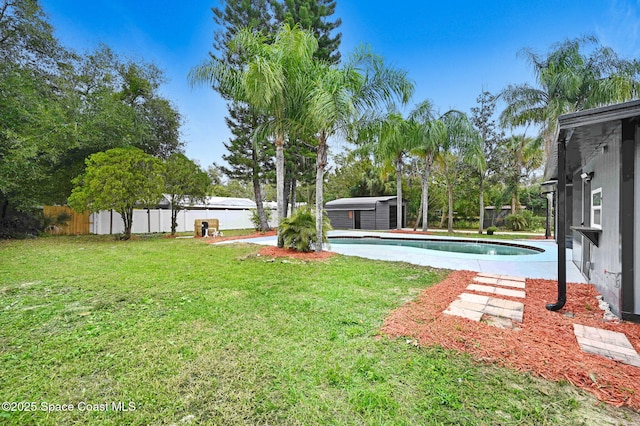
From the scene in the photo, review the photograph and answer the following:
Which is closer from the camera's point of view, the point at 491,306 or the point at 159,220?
the point at 491,306

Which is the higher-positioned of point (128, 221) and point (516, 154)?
point (516, 154)

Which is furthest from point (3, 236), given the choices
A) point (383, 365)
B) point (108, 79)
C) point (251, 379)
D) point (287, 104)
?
point (383, 365)

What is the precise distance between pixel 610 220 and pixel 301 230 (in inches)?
243

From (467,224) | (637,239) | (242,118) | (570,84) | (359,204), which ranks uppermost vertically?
(242,118)

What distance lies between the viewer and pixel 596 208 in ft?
13.7

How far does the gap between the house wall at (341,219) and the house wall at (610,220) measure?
52.8 feet

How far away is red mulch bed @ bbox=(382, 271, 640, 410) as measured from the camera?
2.04m

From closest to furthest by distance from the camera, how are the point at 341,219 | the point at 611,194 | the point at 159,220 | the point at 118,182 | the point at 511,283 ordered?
the point at 611,194
the point at 511,283
the point at 118,182
the point at 159,220
the point at 341,219

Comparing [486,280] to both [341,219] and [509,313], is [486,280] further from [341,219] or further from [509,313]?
[341,219]

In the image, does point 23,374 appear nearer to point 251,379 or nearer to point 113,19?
point 251,379

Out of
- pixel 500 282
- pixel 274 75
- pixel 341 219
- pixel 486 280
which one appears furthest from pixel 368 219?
pixel 500 282

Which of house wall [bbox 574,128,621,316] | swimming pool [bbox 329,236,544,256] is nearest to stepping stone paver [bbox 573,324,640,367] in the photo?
house wall [bbox 574,128,621,316]

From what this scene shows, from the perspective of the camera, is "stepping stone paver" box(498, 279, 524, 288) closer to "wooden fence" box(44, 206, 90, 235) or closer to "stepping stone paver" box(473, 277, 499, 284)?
"stepping stone paver" box(473, 277, 499, 284)

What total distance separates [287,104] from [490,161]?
13.6 m
